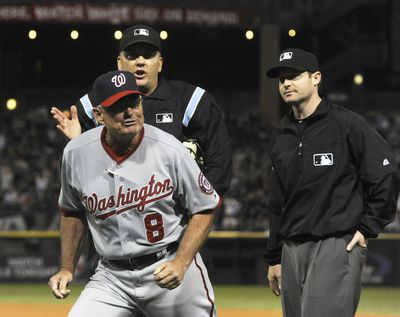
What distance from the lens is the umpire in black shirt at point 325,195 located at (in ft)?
16.9

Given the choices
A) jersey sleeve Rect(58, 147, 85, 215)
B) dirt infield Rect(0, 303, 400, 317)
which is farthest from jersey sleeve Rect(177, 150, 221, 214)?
dirt infield Rect(0, 303, 400, 317)

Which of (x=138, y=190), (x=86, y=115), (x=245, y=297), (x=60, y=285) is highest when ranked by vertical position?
(x=86, y=115)

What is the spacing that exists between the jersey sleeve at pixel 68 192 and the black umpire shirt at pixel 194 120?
3.13 feet

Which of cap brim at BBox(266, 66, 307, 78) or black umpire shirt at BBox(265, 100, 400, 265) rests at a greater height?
cap brim at BBox(266, 66, 307, 78)

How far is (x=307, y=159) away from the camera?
5.26m

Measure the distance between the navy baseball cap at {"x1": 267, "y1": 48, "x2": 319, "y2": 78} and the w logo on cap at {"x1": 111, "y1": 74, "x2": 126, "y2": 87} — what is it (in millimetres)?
1049

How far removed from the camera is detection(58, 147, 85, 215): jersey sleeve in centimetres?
468

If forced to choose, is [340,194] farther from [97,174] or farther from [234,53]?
[234,53]

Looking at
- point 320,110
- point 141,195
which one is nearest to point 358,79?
point 320,110

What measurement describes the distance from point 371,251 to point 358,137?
11430mm

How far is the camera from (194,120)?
564 cm

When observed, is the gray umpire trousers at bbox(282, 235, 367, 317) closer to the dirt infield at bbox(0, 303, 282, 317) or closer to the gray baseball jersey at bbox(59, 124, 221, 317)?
the gray baseball jersey at bbox(59, 124, 221, 317)

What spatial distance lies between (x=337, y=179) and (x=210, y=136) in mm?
801

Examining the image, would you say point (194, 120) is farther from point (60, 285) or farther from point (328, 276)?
point (60, 285)
